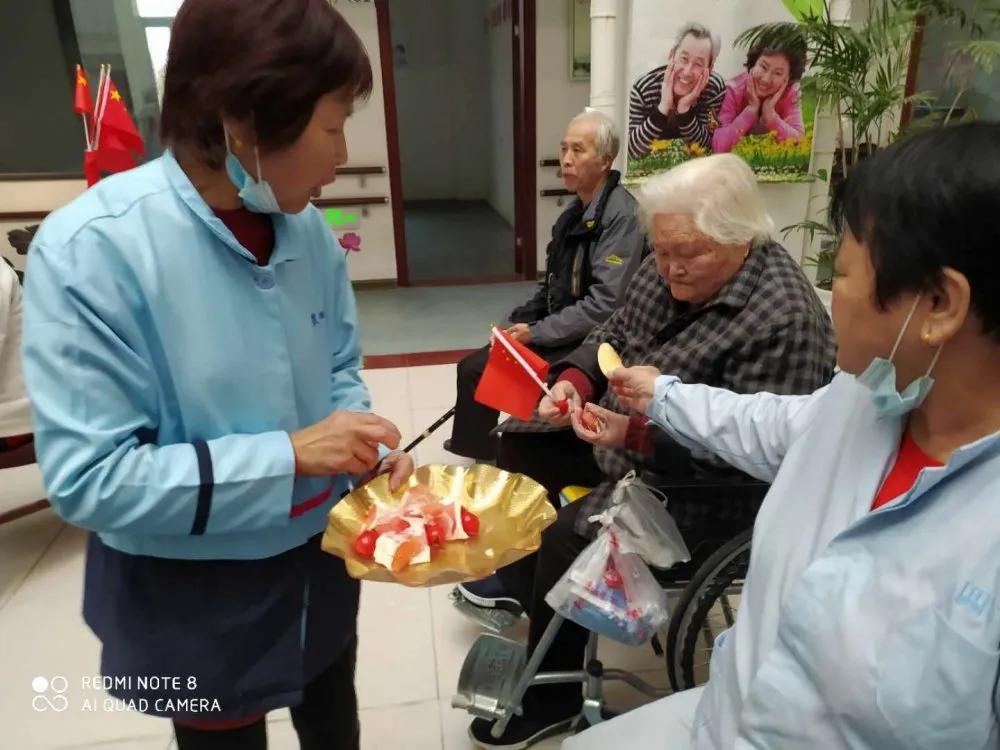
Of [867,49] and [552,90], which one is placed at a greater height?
[867,49]

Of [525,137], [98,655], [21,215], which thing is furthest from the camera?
[525,137]

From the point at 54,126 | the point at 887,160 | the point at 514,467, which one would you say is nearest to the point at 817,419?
the point at 887,160

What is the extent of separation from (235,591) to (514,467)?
1193mm

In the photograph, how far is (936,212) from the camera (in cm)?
67

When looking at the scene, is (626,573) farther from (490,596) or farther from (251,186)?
(251,186)

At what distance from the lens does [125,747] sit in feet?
5.36

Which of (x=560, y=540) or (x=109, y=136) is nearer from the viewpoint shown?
(x=560, y=540)

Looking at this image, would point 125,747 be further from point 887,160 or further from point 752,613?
point 887,160

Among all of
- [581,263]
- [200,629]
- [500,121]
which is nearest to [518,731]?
[200,629]

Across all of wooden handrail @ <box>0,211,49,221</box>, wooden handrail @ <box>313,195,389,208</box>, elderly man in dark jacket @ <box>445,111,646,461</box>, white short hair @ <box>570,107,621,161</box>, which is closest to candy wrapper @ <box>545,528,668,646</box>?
elderly man in dark jacket @ <box>445,111,646,461</box>

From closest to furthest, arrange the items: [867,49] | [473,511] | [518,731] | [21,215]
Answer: [473,511], [518,731], [867,49], [21,215]

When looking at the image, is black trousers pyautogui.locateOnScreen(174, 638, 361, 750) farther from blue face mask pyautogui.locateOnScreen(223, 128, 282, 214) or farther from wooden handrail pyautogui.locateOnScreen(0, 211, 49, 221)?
wooden handrail pyautogui.locateOnScreen(0, 211, 49, 221)

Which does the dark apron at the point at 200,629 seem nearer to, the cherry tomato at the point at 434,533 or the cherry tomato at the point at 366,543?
the cherry tomato at the point at 366,543

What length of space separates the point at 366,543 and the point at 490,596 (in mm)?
1054
